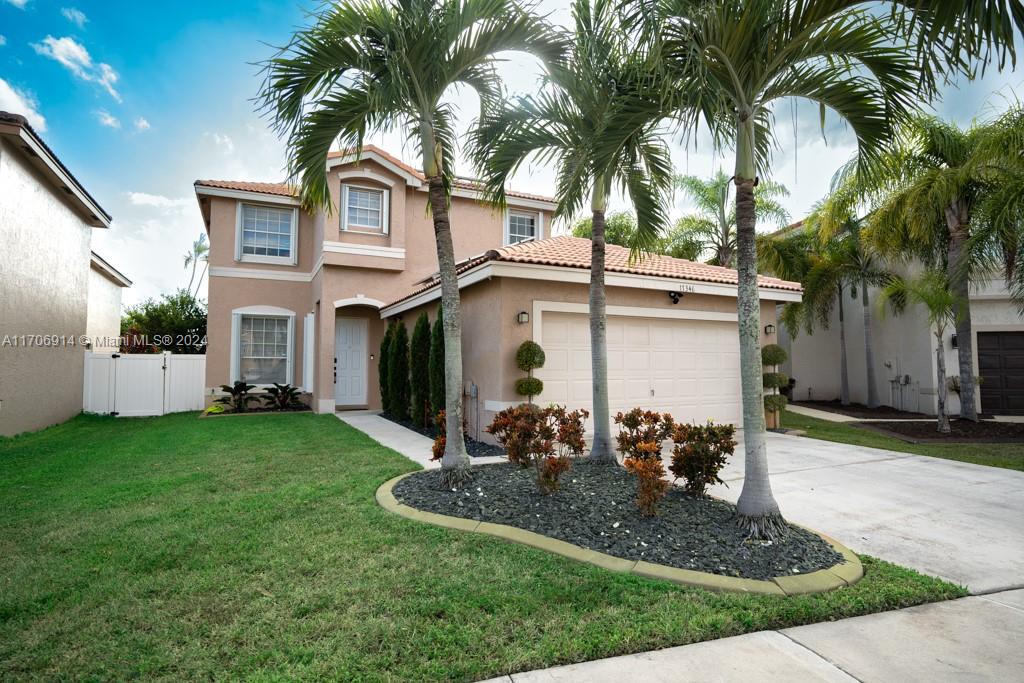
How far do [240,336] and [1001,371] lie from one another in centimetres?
2189

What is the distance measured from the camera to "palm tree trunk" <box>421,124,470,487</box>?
221 inches

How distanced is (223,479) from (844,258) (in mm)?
17924

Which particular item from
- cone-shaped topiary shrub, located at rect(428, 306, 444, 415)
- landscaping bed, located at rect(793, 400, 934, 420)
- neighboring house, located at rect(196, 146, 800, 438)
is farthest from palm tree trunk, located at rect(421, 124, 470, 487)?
landscaping bed, located at rect(793, 400, 934, 420)

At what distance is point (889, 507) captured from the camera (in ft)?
17.7

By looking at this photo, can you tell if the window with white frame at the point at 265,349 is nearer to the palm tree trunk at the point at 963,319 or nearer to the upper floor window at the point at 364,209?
the upper floor window at the point at 364,209

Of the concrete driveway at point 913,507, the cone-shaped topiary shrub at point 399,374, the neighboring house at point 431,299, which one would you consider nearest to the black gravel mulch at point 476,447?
the neighboring house at point 431,299

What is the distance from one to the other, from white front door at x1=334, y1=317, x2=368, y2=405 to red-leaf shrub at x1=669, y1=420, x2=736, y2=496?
11.8 meters

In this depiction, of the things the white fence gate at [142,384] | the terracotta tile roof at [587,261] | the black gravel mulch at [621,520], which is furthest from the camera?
the white fence gate at [142,384]

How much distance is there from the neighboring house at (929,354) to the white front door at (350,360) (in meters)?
14.8

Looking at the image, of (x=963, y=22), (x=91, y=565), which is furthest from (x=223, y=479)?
(x=963, y=22)

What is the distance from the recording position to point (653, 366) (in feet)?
32.3

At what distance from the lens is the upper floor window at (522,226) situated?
16.9 meters

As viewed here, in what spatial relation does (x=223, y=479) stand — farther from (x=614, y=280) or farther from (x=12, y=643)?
(x=614, y=280)

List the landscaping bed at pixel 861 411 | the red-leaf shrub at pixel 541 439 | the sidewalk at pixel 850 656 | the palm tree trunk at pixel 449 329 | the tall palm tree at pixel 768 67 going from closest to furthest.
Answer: the sidewalk at pixel 850 656 < the tall palm tree at pixel 768 67 < the red-leaf shrub at pixel 541 439 < the palm tree trunk at pixel 449 329 < the landscaping bed at pixel 861 411
